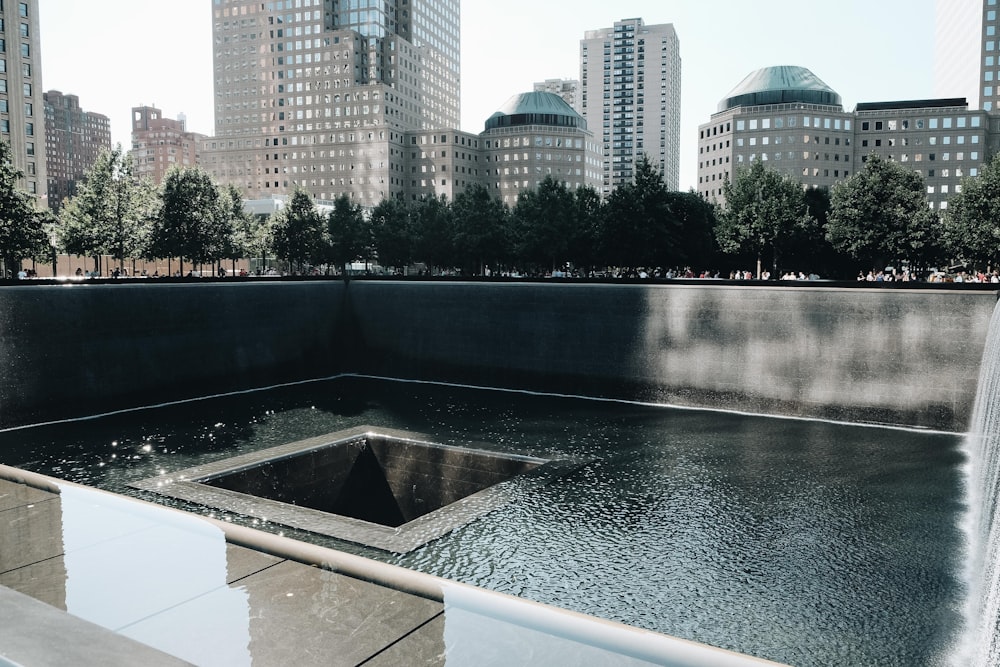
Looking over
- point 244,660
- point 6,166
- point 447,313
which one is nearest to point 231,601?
point 244,660

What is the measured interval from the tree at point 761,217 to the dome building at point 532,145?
94111 millimetres

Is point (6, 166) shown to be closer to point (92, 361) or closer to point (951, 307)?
point (92, 361)

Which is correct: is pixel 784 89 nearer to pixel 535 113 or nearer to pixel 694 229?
pixel 535 113

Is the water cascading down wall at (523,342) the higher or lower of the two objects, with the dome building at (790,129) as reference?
lower

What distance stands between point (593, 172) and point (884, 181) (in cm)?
11234

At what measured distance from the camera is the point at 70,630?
11.4 feet

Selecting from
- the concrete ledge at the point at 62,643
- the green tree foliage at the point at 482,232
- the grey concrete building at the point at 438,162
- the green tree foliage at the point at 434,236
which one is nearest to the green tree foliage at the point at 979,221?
the green tree foliage at the point at 482,232

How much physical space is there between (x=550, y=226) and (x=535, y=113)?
101955mm

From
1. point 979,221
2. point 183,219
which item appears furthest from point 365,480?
point 979,221

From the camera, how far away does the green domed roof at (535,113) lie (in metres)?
152

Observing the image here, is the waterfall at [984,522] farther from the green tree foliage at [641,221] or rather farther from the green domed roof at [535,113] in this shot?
the green domed roof at [535,113]

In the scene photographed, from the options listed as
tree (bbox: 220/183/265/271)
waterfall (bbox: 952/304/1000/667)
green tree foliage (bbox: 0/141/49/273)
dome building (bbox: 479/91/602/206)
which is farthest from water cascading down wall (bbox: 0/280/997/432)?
dome building (bbox: 479/91/602/206)

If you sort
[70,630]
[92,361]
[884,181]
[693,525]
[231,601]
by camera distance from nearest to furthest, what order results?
[70,630], [231,601], [693,525], [92,361], [884,181]

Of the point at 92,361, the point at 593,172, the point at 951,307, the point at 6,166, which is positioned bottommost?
the point at 92,361
